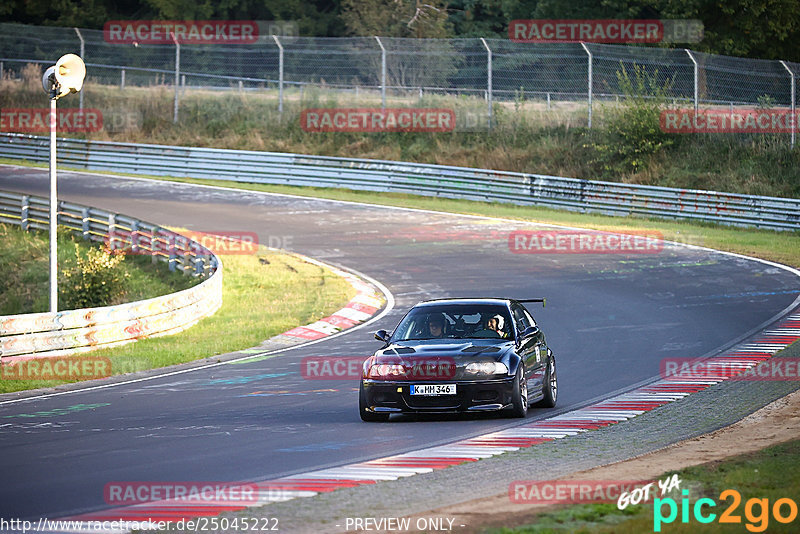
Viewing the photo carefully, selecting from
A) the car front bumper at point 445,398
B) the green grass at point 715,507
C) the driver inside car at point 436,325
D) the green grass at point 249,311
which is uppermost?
the green grass at point 715,507

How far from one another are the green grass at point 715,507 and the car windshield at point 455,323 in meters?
4.31

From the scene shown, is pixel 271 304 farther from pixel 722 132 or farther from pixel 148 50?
pixel 148 50

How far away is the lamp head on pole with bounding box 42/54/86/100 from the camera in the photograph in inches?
699

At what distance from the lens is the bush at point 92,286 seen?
80.3 ft

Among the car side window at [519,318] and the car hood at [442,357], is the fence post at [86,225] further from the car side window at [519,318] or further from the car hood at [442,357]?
the car hood at [442,357]

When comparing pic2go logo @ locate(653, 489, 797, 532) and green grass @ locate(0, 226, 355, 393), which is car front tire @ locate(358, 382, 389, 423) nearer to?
pic2go logo @ locate(653, 489, 797, 532)

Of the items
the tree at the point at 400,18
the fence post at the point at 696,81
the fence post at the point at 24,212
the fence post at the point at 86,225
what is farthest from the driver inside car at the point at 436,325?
the tree at the point at 400,18

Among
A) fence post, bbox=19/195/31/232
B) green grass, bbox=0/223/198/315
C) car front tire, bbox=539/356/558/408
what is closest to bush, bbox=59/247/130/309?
green grass, bbox=0/223/198/315

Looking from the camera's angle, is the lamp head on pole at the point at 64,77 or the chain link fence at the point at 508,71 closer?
the lamp head on pole at the point at 64,77

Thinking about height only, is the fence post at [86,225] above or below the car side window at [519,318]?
below

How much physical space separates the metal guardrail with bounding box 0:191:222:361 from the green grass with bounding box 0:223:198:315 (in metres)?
0.33

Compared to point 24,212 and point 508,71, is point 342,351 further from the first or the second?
point 508,71

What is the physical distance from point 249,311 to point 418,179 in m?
17.2

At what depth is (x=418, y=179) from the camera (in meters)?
39.4
